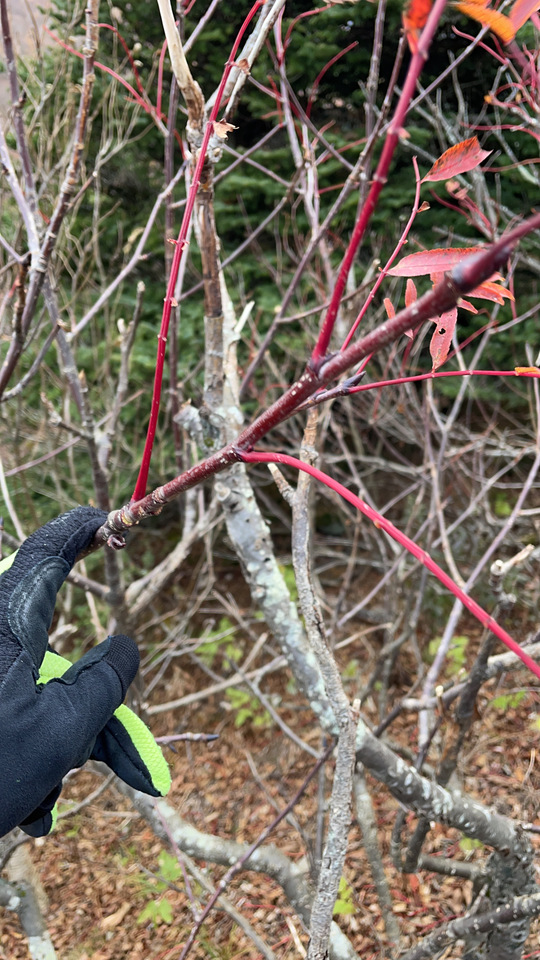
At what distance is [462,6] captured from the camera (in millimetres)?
362

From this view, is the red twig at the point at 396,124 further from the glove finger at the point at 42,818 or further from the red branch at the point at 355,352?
the glove finger at the point at 42,818

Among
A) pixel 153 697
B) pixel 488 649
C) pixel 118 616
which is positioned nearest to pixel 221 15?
pixel 118 616

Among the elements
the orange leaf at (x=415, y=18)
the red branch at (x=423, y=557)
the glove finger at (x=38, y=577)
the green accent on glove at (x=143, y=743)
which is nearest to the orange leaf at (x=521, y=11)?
the orange leaf at (x=415, y=18)

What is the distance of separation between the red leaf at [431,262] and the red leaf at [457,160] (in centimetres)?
6

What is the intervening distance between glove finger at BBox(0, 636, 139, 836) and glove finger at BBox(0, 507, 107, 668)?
1.6 inches

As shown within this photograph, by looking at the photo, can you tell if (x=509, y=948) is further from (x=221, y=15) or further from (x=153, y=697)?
(x=221, y=15)

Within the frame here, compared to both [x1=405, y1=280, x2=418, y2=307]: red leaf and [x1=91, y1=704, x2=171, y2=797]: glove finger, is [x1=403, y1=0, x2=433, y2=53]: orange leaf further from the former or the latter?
[x1=91, y1=704, x2=171, y2=797]: glove finger

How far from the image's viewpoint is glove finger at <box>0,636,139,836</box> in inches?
29.9

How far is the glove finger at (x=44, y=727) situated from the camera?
760mm

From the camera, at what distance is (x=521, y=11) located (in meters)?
0.39

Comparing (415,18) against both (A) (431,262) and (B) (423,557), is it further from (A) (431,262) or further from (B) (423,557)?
(B) (423,557)

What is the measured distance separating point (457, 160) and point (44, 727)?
853 mm

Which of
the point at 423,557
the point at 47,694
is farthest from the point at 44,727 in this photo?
the point at 423,557

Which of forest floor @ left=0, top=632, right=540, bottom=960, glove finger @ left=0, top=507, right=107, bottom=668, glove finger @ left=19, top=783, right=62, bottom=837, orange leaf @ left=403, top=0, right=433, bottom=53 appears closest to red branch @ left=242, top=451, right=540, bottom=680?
orange leaf @ left=403, top=0, right=433, bottom=53
